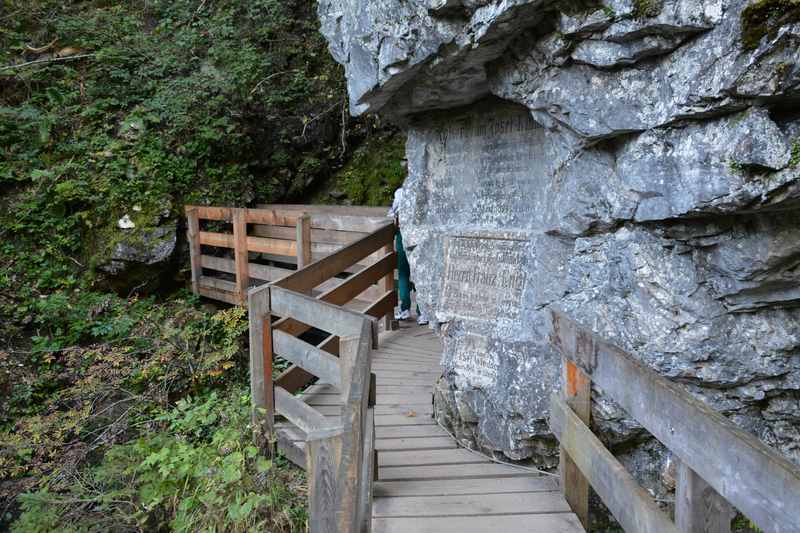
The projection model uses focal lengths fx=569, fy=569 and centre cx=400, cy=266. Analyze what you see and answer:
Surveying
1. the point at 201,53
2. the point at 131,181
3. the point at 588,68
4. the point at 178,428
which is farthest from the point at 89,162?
the point at 588,68

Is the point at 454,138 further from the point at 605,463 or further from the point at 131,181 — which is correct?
the point at 131,181

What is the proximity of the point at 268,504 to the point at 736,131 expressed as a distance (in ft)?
11.3

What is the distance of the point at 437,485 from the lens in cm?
361

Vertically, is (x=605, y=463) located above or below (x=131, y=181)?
below

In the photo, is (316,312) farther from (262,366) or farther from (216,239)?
(216,239)

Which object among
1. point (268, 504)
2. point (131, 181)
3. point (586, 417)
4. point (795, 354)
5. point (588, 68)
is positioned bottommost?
point (268, 504)

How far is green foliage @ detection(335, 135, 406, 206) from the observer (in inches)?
375

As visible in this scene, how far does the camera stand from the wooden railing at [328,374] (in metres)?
1.86

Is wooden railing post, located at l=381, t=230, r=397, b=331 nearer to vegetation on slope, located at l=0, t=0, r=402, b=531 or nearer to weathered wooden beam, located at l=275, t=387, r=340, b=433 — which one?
vegetation on slope, located at l=0, t=0, r=402, b=531

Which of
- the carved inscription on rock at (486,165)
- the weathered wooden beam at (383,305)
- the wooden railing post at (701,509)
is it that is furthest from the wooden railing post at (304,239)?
the wooden railing post at (701,509)

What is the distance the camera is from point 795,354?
10.7 ft

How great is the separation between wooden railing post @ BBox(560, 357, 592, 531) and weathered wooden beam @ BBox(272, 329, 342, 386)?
4.51 feet

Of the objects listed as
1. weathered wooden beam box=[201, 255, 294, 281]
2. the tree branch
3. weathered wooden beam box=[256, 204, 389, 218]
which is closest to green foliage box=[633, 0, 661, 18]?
weathered wooden beam box=[256, 204, 389, 218]

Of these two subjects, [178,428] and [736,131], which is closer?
[736,131]
